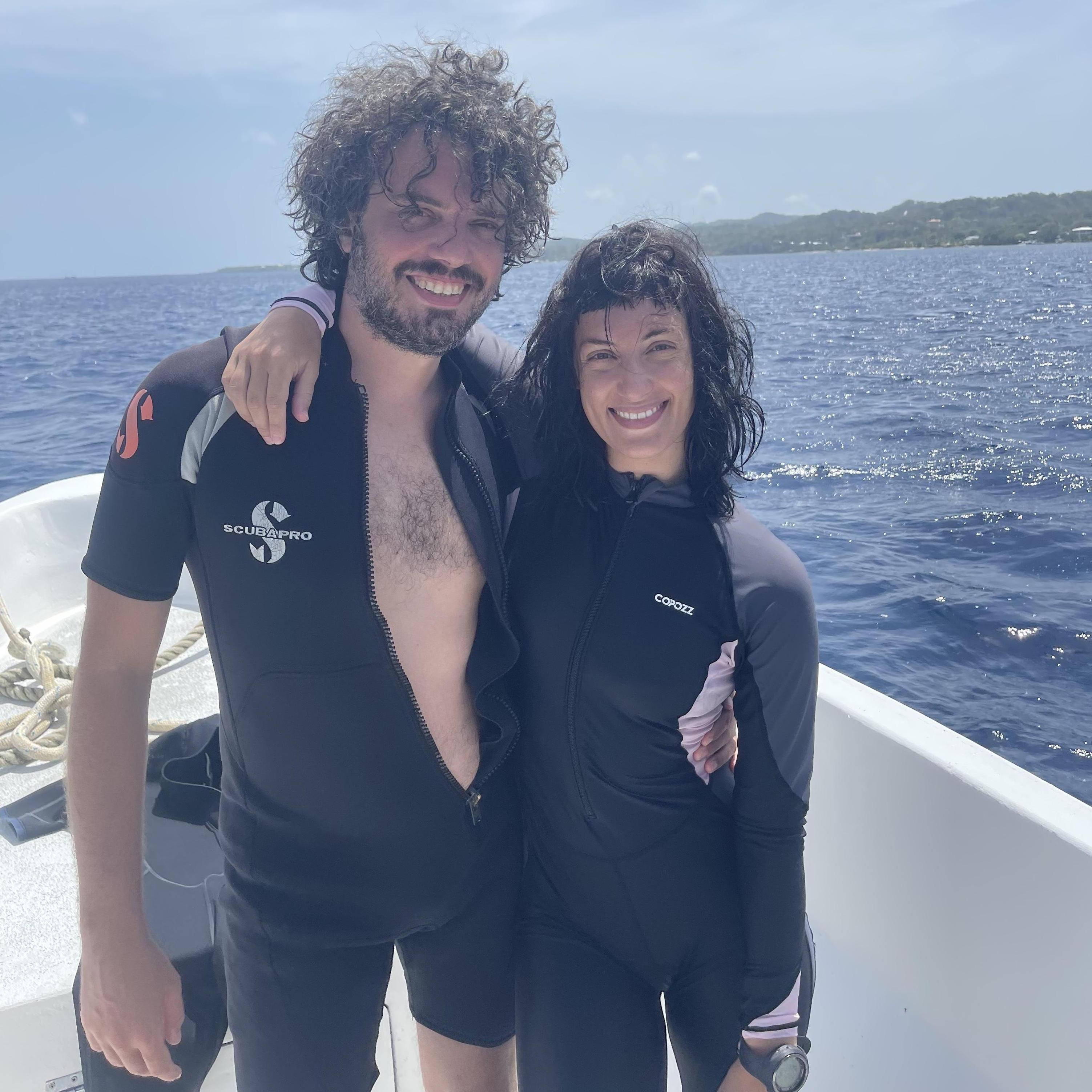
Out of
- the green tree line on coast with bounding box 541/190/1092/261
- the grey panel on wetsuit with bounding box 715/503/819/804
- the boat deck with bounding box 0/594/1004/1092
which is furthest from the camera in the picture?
the green tree line on coast with bounding box 541/190/1092/261

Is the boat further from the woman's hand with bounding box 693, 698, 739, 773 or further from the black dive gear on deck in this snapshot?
the woman's hand with bounding box 693, 698, 739, 773

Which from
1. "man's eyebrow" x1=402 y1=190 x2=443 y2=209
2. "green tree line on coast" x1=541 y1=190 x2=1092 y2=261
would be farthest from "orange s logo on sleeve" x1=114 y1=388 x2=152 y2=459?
"green tree line on coast" x1=541 y1=190 x2=1092 y2=261

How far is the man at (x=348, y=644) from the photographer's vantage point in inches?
58.3

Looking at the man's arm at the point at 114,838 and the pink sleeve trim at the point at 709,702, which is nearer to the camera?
the man's arm at the point at 114,838

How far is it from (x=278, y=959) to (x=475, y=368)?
1176 mm

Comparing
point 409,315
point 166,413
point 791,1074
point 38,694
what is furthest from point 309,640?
point 38,694

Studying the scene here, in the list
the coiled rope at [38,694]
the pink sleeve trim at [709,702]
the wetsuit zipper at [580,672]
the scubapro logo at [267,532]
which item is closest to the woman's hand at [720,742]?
the pink sleeve trim at [709,702]

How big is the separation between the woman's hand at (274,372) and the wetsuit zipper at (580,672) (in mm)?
596

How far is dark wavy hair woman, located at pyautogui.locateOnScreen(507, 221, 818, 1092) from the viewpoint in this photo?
62.5 inches

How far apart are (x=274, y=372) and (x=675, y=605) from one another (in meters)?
0.79

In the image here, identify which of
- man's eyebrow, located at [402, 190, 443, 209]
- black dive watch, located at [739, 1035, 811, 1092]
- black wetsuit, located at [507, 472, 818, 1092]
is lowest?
black dive watch, located at [739, 1035, 811, 1092]

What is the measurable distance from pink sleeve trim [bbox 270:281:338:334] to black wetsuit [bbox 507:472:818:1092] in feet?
1.73

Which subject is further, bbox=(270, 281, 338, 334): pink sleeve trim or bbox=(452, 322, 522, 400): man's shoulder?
bbox=(452, 322, 522, 400): man's shoulder

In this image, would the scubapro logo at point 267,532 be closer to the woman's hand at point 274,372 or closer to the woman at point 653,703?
the woman's hand at point 274,372
